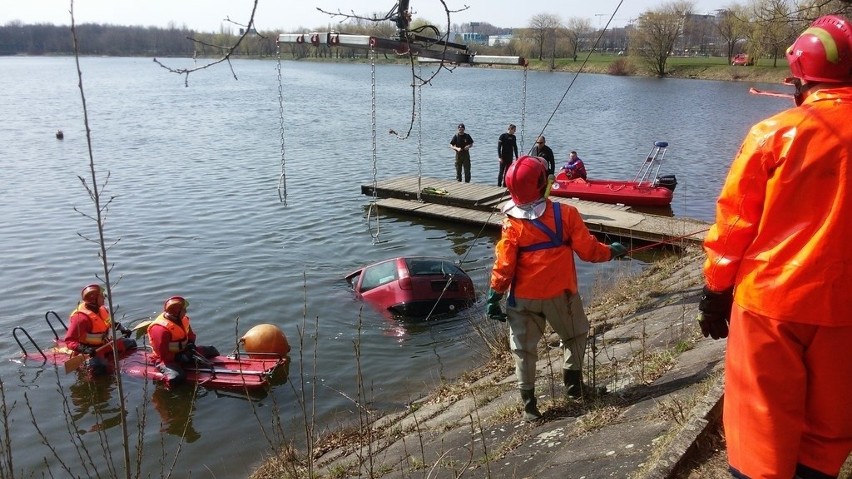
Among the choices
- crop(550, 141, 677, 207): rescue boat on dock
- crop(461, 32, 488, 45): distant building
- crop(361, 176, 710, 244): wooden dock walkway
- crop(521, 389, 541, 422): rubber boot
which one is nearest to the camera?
crop(521, 389, 541, 422): rubber boot

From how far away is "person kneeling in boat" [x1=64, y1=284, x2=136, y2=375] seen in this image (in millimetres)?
9094

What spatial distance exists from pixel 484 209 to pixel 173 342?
9.77 m

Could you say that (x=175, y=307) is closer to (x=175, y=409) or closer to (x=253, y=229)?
(x=175, y=409)

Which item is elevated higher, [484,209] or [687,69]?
[687,69]

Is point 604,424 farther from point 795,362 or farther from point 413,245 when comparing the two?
point 413,245

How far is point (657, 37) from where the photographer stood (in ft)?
226

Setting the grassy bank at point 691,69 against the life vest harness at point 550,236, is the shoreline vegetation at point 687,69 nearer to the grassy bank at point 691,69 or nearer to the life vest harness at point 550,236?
the grassy bank at point 691,69

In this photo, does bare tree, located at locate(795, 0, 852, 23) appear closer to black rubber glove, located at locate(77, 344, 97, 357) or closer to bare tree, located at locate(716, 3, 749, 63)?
bare tree, located at locate(716, 3, 749, 63)

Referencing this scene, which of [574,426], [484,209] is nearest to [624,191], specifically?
[484,209]

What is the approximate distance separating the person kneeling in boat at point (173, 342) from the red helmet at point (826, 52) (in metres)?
7.53

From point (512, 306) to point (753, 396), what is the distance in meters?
2.42

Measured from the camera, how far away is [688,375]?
503 centimetres

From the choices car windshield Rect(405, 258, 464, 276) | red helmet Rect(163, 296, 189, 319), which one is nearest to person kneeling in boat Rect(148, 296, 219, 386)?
red helmet Rect(163, 296, 189, 319)

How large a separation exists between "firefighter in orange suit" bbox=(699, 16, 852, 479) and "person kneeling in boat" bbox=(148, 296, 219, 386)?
23.9 feet
